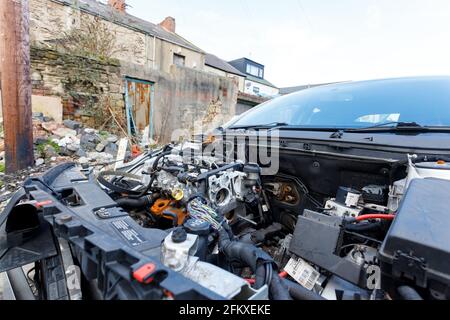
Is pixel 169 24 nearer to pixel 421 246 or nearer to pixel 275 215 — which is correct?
pixel 275 215

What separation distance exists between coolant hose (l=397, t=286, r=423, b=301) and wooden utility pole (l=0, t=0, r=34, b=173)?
5061 mm

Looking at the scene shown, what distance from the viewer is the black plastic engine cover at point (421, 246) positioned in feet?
2.31

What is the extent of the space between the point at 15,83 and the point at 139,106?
12.8 ft

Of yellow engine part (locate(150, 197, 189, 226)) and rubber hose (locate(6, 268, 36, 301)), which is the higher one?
yellow engine part (locate(150, 197, 189, 226))

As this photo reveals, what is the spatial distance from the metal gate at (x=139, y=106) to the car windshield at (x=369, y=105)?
580 centimetres

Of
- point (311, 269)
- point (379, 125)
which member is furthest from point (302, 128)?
point (311, 269)

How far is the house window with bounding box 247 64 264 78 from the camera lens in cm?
2631

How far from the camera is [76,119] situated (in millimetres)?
6320

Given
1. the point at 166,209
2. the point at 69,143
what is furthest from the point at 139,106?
the point at 166,209

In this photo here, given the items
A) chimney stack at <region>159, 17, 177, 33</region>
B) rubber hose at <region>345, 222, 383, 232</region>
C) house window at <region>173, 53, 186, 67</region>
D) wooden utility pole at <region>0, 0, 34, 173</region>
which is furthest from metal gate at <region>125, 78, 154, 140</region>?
chimney stack at <region>159, 17, 177, 33</region>

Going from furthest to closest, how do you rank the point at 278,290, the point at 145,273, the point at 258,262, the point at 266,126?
the point at 266,126, the point at 258,262, the point at 278,290, the point at 145,273

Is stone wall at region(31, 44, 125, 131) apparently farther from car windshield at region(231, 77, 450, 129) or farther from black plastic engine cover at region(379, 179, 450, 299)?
black plastic engine cover at region(379, 179, 450, 299)

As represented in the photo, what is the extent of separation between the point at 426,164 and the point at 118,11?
53.1 ft

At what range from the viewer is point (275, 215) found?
2039mm
